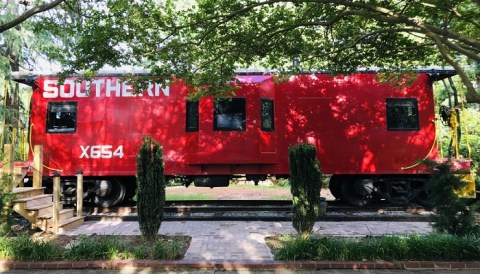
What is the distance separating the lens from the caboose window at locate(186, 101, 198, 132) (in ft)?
33.4

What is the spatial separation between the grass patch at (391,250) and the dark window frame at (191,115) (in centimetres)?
486

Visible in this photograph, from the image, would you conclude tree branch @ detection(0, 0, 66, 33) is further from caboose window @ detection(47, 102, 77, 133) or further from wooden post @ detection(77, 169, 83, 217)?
caboose window @ detection(47, 102, 77, 133)

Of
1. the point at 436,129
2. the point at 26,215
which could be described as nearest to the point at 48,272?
the point at 26,215

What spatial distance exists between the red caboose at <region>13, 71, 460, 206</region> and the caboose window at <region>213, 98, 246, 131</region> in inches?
1.2

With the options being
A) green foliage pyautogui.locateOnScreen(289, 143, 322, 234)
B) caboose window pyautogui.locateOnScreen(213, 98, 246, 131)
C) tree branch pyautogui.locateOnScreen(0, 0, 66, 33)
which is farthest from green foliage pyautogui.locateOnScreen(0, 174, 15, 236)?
green foliage pyautogui.locateOnScreen(289, 143, 322, 234)

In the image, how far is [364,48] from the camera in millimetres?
7945

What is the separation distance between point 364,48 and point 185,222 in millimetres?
5536

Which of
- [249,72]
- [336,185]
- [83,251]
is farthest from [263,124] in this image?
[83,251]

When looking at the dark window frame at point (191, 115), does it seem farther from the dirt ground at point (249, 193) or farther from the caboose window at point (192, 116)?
the dirt ground at point (249, 193)

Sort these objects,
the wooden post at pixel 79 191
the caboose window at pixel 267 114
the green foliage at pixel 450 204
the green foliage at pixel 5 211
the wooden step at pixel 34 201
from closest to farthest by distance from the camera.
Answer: the green foliage at pixel 450 204 → the green foliage at pixel 5 211 → the wooden step at pixel 34 201 → the wooden post at pixel 79 191 → the caboose window at pixel 267 114

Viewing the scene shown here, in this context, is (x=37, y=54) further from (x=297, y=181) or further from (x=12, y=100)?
(x=297, y=181)

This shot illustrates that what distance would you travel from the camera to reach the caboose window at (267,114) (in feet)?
33.0

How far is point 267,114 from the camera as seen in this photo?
A: 401 inches

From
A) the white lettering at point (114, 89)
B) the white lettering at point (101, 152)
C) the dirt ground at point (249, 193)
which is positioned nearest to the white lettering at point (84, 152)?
the white lettering at point (101, 152)
